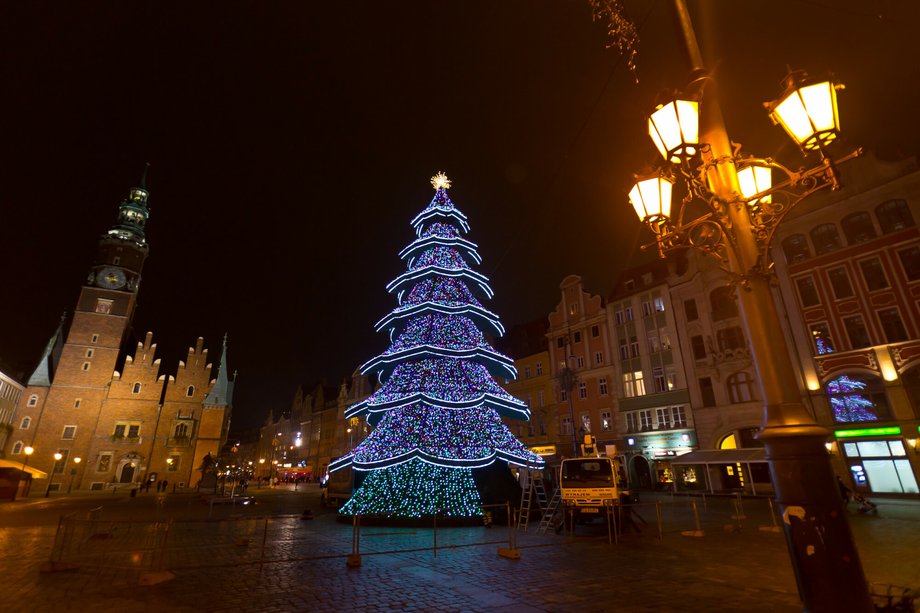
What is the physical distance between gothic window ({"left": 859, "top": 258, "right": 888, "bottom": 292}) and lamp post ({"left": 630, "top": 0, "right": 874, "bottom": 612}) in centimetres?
2588

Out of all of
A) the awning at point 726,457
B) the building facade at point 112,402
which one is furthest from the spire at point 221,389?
the awning at point 726,457

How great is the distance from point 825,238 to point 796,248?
4.92 feet

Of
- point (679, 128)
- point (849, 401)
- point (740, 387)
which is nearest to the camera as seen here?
point (679, 128)

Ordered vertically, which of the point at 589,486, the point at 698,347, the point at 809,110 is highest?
the point at 698,347

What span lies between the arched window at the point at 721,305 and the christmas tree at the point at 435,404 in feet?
62.3

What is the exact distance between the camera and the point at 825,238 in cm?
2628

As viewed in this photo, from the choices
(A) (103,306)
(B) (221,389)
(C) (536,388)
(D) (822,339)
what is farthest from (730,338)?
(A) (103,306)

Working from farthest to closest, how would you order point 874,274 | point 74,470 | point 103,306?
point 103,306 < point 74,470 < point 874,274

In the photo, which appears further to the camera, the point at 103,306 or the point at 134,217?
the point at 134,217

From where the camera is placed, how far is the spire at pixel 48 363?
1748 inches

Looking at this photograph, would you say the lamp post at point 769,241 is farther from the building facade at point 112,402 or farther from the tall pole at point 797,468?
the building facade at point 112,402

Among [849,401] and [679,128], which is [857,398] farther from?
[679,128]

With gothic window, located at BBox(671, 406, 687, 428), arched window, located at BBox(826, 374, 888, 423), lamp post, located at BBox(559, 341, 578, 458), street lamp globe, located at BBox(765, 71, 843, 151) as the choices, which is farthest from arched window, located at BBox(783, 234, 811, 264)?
street lamp globe, located at BBox(765, 71, 843, 151)

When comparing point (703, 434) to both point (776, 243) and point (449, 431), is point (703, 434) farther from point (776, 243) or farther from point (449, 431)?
point (449, 431)
